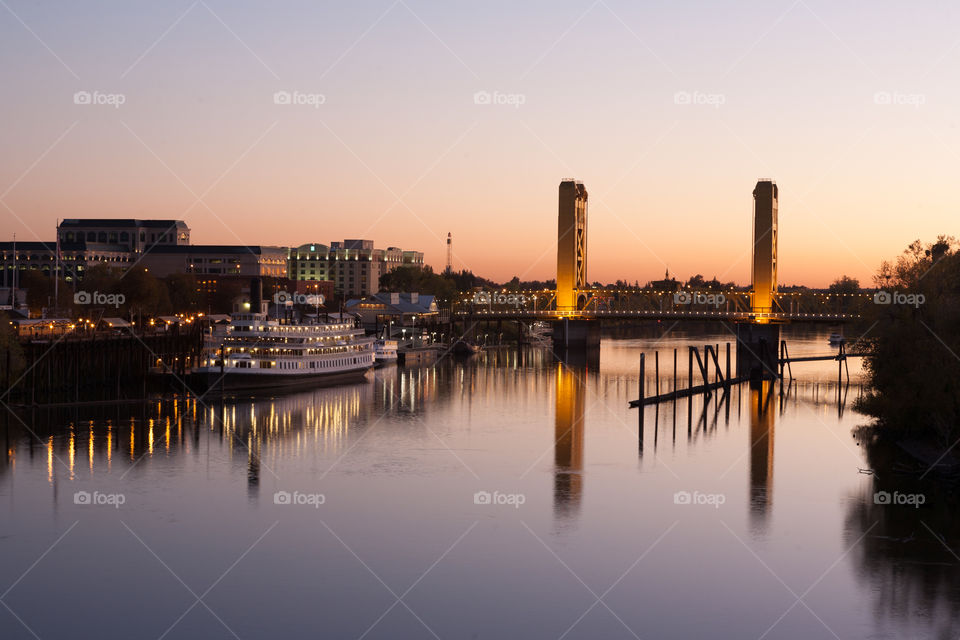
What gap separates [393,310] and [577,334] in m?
Answer: 18.9

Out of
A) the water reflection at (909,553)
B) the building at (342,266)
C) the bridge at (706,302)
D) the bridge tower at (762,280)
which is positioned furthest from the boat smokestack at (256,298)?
the building at (342,266)

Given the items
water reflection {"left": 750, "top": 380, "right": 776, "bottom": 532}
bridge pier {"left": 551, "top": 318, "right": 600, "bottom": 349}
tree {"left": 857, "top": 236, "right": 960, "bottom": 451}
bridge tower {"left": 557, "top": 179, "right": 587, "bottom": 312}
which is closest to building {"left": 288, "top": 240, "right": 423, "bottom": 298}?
bridge tower {"left": 557, "top": 179, "right": 587, "bottom": 312}

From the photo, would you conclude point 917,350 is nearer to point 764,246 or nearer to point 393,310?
point 764,246

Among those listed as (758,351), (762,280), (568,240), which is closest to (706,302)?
(762,280)

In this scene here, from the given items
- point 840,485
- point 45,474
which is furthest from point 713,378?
point 45,474

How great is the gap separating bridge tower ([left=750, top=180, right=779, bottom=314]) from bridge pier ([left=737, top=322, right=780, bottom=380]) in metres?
4.37

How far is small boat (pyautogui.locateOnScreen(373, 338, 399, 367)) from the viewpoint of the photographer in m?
78.6

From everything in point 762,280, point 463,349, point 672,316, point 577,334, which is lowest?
point 463,349

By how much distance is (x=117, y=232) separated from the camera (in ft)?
477

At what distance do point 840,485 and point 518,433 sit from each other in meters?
14.1

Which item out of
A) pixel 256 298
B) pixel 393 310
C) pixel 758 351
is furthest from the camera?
pixel 393 310

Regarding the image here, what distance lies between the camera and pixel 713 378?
226 ft

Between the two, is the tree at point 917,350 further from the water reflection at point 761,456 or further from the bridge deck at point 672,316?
the bridge deck at point 672,316

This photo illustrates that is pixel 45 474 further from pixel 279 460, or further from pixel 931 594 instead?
pixel 931 594
